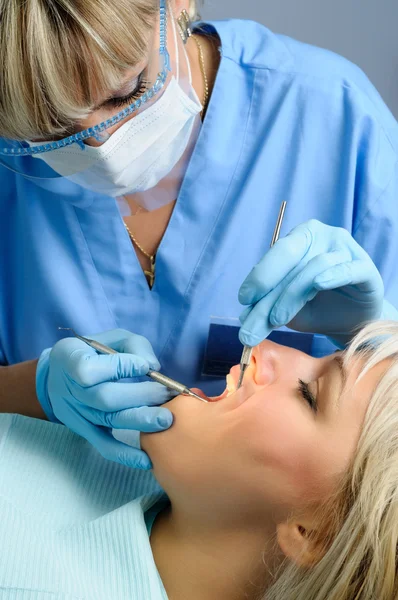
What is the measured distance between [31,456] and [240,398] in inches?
20.3

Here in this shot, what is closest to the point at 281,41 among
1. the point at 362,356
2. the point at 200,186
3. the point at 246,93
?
the point at 246,93

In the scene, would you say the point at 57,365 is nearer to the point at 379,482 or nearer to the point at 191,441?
the point at 191,441

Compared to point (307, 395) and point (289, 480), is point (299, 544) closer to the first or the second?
point (289, 480)

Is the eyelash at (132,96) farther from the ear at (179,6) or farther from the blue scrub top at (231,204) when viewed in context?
the blue scrub top at (231,204)

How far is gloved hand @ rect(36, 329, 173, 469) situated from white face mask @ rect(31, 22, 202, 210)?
33cm

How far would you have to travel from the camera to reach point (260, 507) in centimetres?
122

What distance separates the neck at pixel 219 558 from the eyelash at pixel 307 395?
221mm

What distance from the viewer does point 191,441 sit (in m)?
1.24

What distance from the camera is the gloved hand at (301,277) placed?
1.27 metres

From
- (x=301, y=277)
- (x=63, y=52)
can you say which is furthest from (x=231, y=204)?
(x=63, y=52)

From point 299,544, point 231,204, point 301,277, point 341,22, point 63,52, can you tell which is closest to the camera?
point 63,52

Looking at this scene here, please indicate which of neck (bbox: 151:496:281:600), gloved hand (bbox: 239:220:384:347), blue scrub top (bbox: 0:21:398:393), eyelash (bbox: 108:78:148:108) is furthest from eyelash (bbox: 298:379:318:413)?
eyelash (bbox: 108:78:148:108)

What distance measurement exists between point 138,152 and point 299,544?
78 centimetres

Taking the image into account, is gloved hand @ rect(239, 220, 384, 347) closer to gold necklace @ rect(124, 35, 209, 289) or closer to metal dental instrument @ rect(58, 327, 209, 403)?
metal dental instrument @ rect(58, 327, 209, 403)
